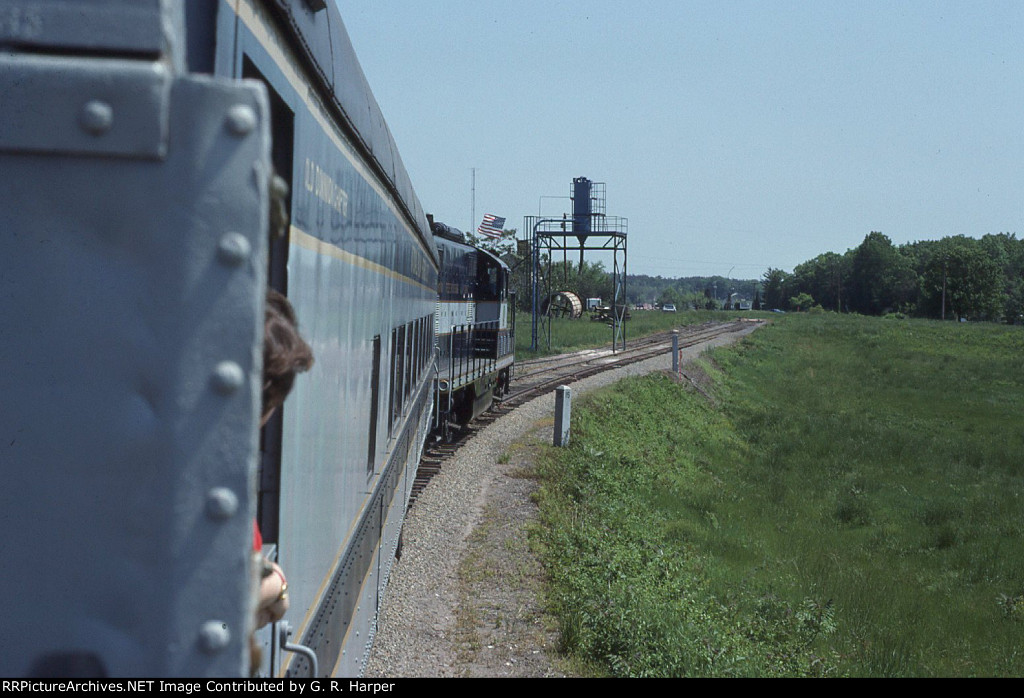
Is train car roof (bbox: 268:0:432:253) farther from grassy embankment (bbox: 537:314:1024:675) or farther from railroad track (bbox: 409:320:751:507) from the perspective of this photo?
railroad track (bbox: 409:320:751:507)

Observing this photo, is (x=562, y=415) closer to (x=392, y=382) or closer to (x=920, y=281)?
(x=392, y=382)

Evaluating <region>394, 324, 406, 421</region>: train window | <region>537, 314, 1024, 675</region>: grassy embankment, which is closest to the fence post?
<region>537, 314, 1024, 675</region>: grassy embankment

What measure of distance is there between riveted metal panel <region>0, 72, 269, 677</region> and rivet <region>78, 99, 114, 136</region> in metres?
0.05

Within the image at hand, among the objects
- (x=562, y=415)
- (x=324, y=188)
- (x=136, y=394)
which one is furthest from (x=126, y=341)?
(x=562, y=415)

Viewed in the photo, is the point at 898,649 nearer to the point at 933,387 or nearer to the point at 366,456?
the point at 366,456

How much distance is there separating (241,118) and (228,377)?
1.28 ft

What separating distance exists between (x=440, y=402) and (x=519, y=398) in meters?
7.00

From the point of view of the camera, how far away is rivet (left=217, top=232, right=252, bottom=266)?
1.35 meters

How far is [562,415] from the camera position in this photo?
16.4 m

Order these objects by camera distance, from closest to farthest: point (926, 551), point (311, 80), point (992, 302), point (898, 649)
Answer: point (311, 80), point (898, 649), point (926, 551), point (992, 302)

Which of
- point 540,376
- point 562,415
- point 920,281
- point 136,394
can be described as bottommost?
point 540,376

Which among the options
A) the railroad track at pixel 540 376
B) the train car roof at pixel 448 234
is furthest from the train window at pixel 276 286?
the train car roof at pixel 448 234

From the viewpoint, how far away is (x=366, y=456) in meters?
4.71

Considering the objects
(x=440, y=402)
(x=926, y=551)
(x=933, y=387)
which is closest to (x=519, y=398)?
(x=440, y=402)
